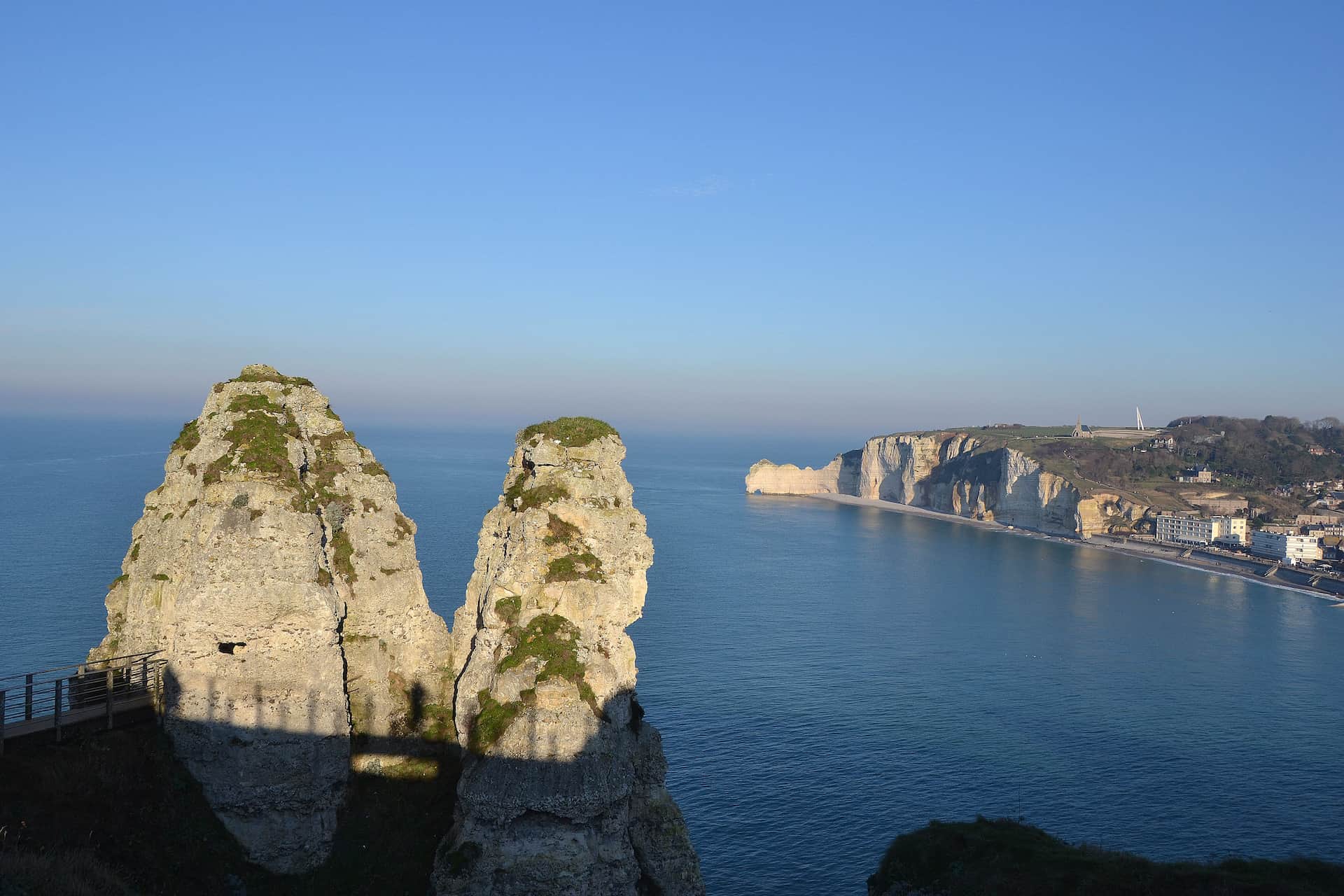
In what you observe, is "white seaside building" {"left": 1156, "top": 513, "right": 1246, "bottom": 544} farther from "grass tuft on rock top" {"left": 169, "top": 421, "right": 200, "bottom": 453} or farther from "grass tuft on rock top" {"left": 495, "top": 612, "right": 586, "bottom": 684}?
"grass tuft on rock top" {"left": 169, "top": 421, "right": 200, "bottom": 453}

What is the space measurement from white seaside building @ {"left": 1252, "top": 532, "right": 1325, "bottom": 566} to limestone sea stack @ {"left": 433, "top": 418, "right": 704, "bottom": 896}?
508ft

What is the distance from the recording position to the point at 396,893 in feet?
79.9

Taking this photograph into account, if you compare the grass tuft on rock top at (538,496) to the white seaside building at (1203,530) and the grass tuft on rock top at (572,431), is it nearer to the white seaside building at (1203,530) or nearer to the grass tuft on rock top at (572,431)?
the grass tuft on rock top at (572,431)

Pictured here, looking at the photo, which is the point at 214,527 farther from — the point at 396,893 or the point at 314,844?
the point at 396,893

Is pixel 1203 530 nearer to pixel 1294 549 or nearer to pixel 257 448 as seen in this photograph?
pixel 1294 549

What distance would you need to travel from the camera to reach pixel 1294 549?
147500 millimetres

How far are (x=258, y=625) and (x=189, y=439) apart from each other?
7766 mm

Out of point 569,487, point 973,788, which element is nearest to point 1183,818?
point 973,788

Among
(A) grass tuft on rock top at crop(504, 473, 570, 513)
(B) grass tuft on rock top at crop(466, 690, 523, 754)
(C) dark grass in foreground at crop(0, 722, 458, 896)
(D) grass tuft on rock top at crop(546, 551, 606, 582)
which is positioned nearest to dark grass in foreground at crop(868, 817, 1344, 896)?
(D) grass tuft on rock top at crop(546, 551, 606, 582)

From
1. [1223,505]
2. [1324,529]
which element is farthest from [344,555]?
[1223,505]

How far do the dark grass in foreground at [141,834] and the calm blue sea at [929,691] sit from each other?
20821 millimetres

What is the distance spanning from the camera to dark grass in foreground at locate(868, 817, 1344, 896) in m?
27.6

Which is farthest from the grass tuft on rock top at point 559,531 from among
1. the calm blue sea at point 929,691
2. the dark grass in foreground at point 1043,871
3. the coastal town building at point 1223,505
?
the coastal town building at point 1223,505

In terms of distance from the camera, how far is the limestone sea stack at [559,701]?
23641 mm
